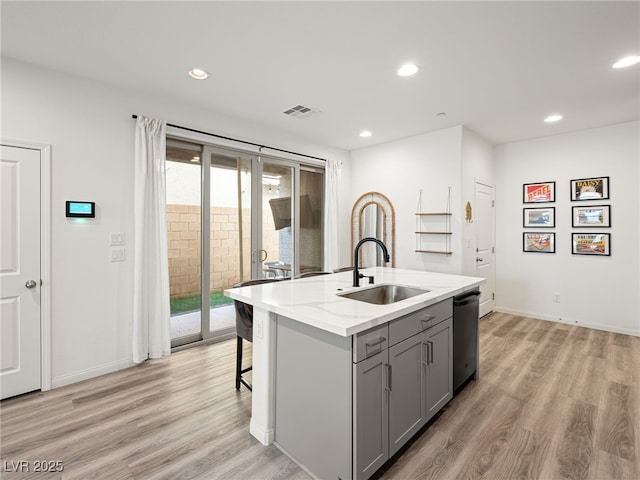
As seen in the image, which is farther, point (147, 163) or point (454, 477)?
point (147, 163)

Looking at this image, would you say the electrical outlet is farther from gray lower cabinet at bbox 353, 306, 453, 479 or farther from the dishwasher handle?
the dishwasher handle

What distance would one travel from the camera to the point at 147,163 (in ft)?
10.4

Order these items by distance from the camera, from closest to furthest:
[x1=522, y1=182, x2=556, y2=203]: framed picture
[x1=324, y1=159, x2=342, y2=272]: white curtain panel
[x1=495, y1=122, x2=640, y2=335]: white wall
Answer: [x1=495, y1=122, x2=640, y2=335]: white wall, [x1=522, y1=182, x2=556, y2=203]: framed picture, [x1=324, y1=159, x2=342, y2=272]: white curtain panel

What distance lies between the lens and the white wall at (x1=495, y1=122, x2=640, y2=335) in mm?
4117

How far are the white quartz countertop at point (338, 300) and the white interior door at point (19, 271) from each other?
1851 millimetres

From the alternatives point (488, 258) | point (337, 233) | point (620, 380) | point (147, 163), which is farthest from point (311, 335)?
point (488, 258)

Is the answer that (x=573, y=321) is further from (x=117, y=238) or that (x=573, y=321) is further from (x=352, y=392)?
(x=117, y=238)

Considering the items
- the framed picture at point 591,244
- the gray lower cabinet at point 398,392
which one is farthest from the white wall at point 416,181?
the gray lower cabinet at point 398,392

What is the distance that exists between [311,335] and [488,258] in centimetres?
432

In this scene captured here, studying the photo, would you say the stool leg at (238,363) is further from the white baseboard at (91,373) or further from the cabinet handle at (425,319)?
the cabinet handle at (425,319)

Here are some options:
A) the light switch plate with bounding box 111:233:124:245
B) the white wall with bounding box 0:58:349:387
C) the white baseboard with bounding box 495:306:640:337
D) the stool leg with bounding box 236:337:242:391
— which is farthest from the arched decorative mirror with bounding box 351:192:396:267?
the light switch plate with bounding box 111:233:124:245

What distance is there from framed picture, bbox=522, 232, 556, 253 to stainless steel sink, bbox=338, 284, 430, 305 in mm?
3482

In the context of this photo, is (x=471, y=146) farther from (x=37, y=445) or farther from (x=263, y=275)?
(x=37, y=445)

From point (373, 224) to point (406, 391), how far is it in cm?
358
